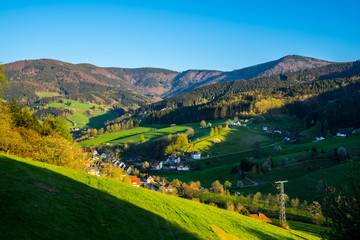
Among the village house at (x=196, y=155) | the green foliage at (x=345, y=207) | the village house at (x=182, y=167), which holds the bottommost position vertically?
the village house at (x=182, y=167)

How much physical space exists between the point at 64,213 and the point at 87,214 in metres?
1.55

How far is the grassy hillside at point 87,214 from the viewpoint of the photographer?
12219 millimetres

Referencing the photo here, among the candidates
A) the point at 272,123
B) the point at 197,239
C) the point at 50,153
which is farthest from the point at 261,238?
the point at 272,123

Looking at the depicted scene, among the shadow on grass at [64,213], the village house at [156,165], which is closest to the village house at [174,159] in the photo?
the village house at [156,165]

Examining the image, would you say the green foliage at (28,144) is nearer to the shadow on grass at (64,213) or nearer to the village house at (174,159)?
the shadow on grass at (64,213)

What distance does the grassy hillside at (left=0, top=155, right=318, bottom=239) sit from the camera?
12.2 m

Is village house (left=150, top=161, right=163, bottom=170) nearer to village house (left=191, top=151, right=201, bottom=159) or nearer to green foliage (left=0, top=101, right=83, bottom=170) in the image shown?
village house (left=191, top=151, right=201, bottom=159)

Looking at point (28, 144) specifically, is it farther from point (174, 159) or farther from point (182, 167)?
point (174, 159)

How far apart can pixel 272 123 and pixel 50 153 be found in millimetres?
176578

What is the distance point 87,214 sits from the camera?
15.4m

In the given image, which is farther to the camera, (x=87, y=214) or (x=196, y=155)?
(x=196, y=155)

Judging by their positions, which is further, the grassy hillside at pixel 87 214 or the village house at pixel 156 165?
the village house at pixel 156 165

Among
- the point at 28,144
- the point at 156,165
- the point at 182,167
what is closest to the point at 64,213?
the point at 28,144

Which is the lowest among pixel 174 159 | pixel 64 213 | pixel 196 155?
pixel 174 159
